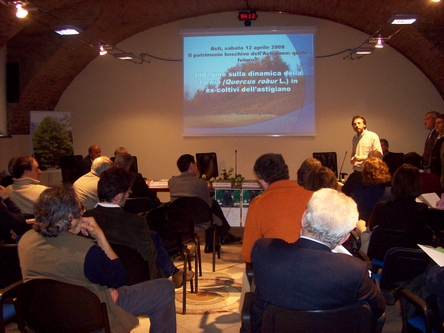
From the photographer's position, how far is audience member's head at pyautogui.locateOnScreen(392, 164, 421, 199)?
3312mm

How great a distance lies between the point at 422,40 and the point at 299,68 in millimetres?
2248

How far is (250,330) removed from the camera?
202 cm

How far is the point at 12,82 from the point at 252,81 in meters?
4.58

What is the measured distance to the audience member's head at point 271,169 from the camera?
122 inches

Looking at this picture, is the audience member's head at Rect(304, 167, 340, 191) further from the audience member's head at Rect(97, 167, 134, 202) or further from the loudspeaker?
the loudspeaker

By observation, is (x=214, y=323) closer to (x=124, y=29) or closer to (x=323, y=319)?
(x=323, y=319)

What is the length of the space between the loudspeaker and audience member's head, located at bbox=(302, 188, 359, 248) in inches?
324

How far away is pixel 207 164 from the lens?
7.98 metres

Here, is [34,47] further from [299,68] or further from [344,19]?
[344,19]

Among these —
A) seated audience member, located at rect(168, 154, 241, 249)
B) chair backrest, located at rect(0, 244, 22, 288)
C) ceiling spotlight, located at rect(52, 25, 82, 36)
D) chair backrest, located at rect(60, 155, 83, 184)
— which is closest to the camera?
chair backrest, located at rect(0, 244, 22, 288)

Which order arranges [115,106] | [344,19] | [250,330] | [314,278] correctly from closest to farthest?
[314,278] → [250,330] → [344,19] → [115,106]

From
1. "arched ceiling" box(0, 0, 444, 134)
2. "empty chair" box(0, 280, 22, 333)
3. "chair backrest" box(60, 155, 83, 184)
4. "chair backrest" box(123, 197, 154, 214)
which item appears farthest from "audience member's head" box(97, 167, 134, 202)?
"chair backrest" box(60, 155, 83, 184)

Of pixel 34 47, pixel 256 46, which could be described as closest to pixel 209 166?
pixel 256 46

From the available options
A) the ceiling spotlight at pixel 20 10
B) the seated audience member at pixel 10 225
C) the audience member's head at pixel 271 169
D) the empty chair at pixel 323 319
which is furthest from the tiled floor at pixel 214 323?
the ceiling spotlight at pixel 20 10
